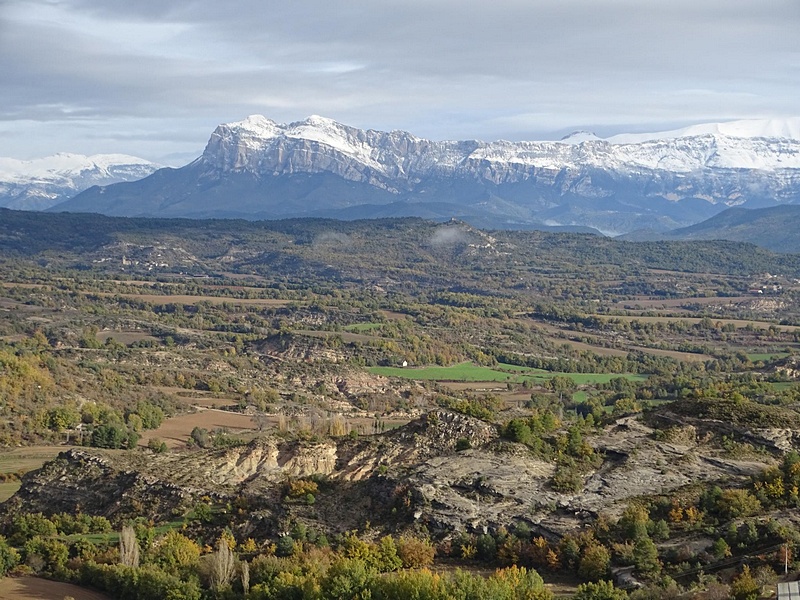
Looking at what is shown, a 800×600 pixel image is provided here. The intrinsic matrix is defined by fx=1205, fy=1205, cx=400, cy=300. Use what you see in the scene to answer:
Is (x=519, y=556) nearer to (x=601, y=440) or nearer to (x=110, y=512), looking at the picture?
(x=601, y=440)

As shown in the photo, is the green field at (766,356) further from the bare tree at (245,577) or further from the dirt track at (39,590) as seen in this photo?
the dirt track at (39,590)

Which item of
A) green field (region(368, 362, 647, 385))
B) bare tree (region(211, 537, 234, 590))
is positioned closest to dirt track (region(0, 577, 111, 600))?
bare tree (region(211, 537, 234, 590))

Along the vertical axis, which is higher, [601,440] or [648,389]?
[601,440]

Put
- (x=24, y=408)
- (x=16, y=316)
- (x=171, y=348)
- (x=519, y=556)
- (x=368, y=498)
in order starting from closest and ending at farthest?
(x=519, y=556), (x=368, y=498), (x=24, y=408), (x=171, y=348), (x=16, y=316)

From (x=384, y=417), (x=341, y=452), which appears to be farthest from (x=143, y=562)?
(x=384, y=417)

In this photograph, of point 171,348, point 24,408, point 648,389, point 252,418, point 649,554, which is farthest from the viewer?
point 171,348
